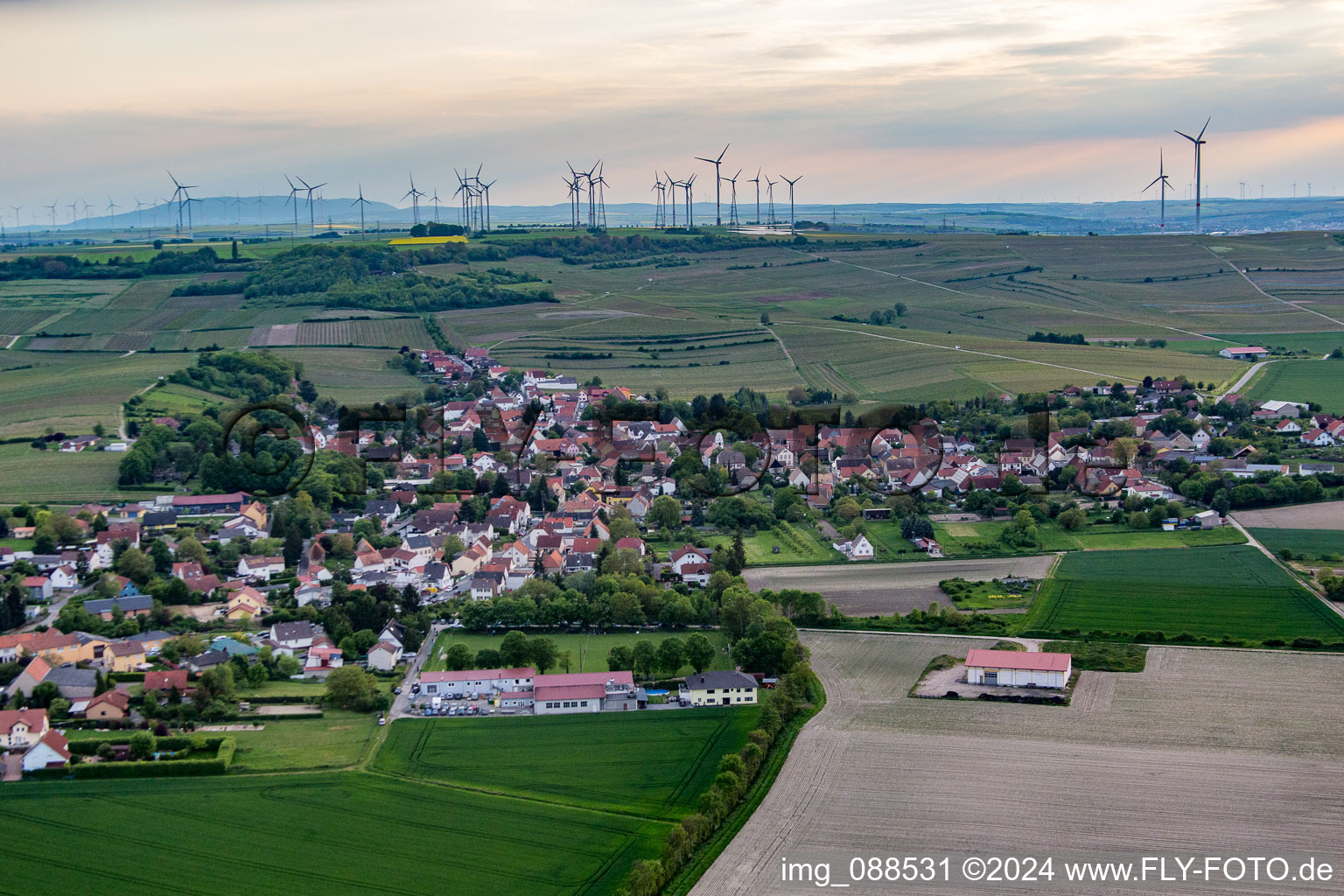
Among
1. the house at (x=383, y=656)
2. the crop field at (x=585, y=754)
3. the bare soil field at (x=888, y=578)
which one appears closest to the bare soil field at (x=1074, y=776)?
the crop field at (x=585, y=754)

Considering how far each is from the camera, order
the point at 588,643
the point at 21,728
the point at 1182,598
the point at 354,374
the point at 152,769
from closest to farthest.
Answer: the point at 152,769 < the point at 21,728 < the point at 588,643 < the point at 1182,598 < the point at 354,374

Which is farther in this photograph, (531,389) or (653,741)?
(531,389)

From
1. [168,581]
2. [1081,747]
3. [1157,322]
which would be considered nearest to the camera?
[1081,747]

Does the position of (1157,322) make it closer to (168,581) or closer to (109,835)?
(168,581)

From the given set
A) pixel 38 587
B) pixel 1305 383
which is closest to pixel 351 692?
pixel 38 587

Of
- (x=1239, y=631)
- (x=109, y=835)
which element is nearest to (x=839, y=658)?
(x=1239, y=631)

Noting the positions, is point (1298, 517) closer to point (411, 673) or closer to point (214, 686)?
point (411, 673)

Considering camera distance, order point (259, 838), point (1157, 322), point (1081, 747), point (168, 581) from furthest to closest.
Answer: point (1157, 322)
point (168, 581)
point (1081, 747)
point (259, 838)
